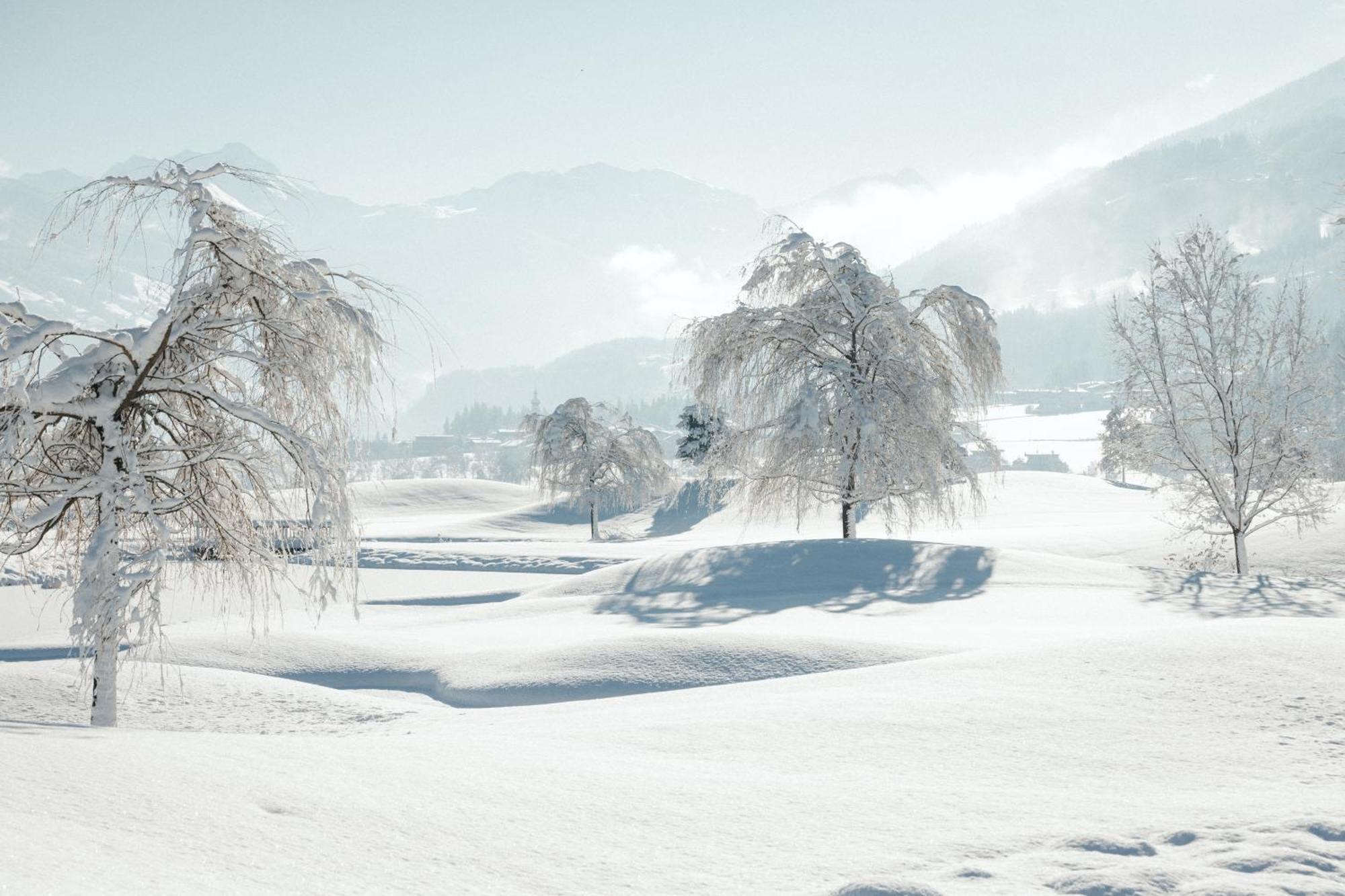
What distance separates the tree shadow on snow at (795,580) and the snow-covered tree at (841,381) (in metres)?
1.72

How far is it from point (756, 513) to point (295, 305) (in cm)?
1591

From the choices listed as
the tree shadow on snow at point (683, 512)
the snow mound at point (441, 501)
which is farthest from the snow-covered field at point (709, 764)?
the snow mound at point (441, 501)

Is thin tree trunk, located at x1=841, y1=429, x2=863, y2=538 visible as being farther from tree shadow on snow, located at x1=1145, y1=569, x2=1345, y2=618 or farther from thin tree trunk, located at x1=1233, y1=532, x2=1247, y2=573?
thin tree trunk, located at x1=1233, y1=532, x2=1247, y2=573

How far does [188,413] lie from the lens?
7707 millimetres

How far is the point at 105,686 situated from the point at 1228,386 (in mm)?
19470

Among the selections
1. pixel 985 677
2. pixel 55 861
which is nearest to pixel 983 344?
pixel 985 677

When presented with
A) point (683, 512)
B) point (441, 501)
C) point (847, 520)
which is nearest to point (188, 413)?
point (847, 520)

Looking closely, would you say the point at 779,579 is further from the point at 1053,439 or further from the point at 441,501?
the point at 1053,439

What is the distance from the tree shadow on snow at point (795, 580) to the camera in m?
15.4

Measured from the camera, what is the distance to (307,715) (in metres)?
8.81

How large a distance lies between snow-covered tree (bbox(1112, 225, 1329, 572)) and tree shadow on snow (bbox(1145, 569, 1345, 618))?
2235 mm

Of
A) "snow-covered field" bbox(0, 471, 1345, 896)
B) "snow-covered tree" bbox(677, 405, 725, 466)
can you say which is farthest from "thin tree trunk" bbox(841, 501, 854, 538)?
"snow-covered tree" bbox(677, 405, 725, 466)

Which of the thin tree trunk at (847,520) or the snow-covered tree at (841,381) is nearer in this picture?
the snow-covered tree at (841,381)

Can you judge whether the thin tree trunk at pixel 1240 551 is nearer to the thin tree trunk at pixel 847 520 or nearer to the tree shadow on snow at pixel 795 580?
the tree shadow on snow at pixel 795 580
